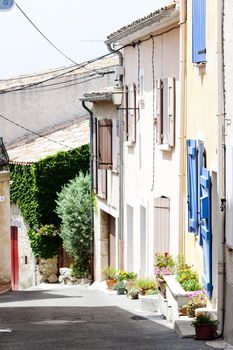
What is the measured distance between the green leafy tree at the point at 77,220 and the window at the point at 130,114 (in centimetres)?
571

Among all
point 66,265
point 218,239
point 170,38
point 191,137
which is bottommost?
point 66,265

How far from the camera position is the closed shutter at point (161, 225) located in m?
19.4

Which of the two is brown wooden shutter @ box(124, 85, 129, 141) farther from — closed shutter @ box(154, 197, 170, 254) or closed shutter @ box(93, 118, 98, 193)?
closed shutter @ box(154, 197, 170, 254)

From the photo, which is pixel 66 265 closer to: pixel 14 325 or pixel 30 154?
pixel 30 154

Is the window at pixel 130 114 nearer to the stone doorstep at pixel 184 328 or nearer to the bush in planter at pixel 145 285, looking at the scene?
the bush in planter at pixel 145 285

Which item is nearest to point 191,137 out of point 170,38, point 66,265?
point 170,38

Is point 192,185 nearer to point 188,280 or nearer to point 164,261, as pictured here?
point 188,280

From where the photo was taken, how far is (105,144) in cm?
2822

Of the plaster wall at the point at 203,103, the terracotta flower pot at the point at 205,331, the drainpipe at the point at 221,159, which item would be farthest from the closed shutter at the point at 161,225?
the terracotta flower pot at the point at 205,331

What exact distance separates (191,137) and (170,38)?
3.34 metres

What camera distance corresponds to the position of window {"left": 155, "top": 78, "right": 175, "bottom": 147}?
60.4ft

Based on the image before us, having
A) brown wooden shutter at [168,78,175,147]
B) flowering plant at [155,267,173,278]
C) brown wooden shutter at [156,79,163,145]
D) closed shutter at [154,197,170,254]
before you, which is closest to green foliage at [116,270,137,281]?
closed shutter at [154,197,170,254]

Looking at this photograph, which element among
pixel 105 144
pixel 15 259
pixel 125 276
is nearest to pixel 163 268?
pixel 125 276

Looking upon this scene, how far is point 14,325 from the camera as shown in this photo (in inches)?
637
